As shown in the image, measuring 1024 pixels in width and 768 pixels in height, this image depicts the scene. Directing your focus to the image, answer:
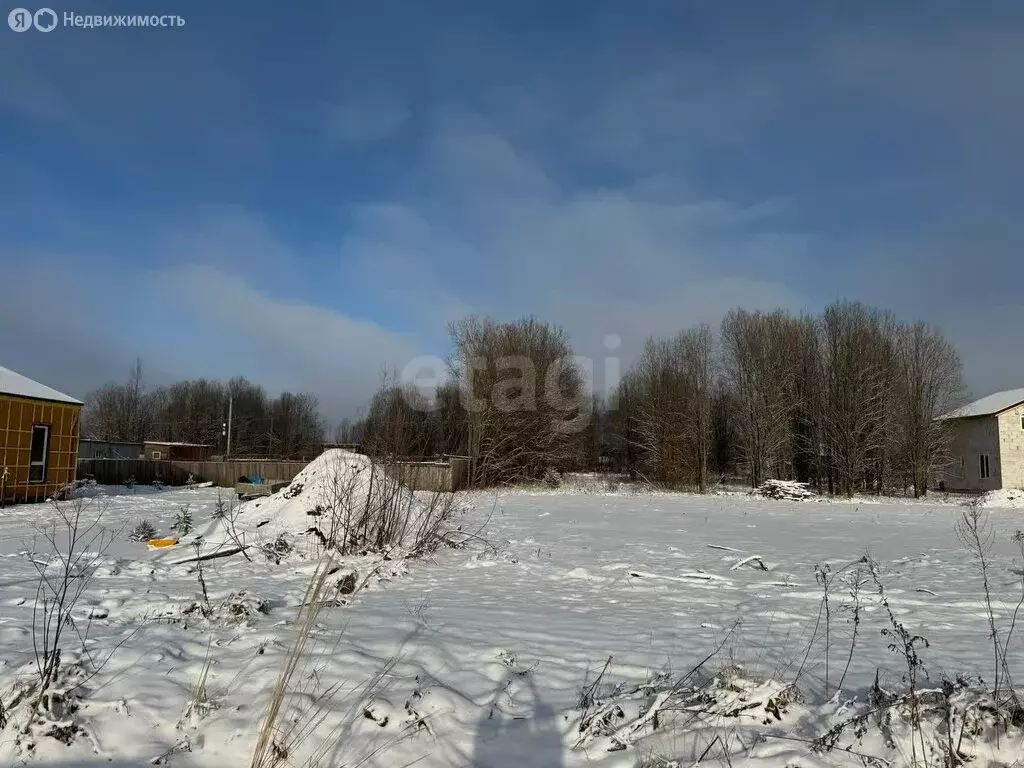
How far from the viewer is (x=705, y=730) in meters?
3.02

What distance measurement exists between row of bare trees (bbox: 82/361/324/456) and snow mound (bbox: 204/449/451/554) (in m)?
49.2

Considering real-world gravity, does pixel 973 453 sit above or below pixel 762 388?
below

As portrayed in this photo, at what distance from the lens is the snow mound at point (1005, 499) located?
2355 cm

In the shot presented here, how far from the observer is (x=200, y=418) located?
62.4 m

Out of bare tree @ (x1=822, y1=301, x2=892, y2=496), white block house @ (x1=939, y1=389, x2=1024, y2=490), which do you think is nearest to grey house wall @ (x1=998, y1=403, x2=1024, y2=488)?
white block house @ (x1=939, y1=389, x2=1024, y2=490)

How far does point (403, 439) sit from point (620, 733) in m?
6.34

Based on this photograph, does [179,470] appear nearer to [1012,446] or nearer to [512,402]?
[512,402]

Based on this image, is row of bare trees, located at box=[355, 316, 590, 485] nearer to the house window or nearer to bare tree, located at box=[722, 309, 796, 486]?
bare tree, located at box=[722, 309, 796, 486]

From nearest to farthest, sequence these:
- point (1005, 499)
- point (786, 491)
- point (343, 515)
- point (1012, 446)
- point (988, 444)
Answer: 1. point (343, 515)
2. point (1005, 499)
3. point (786, 491)
4. point (1012, 446)
5. point (988, 444)

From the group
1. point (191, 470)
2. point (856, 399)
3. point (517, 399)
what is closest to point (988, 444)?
point (856, 399)

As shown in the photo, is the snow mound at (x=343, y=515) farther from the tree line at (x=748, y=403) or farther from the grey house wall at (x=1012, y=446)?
the grey house wall at (x=1012, y=446)

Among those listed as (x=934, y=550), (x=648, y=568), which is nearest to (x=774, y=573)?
(x=648, y=568)

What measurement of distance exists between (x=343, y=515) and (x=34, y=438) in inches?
565

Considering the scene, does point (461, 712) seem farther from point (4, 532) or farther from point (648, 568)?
point (4, 532)
